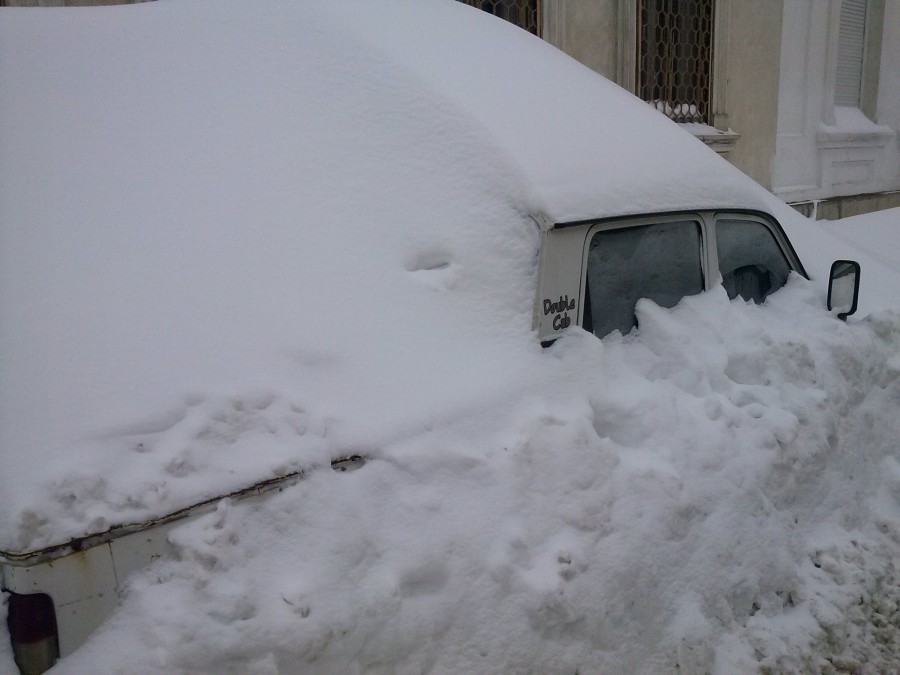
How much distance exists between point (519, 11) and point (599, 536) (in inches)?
261

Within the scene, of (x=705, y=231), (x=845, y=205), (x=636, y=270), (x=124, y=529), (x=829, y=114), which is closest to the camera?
(x=124, y=529)

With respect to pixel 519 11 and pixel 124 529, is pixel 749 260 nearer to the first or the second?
pixel 124 529

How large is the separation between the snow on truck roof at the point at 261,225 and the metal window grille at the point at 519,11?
479cm

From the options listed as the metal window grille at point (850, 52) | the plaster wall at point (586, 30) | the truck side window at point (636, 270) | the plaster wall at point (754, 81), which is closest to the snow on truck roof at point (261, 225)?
the truck side window at point (636, 270)

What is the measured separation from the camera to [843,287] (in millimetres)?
3275

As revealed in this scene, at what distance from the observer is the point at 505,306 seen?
2234 millimetres

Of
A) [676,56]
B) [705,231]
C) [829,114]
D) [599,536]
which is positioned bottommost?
[829,114]

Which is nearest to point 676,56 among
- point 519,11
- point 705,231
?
point 519,11

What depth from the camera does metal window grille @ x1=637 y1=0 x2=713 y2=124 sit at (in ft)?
28.5

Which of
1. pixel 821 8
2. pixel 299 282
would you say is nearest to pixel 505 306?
pixel 299 282

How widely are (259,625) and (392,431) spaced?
0.50 meters

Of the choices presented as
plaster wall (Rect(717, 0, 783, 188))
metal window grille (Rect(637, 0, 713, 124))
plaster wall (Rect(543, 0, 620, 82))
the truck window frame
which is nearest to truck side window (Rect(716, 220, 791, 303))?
the truck window frame

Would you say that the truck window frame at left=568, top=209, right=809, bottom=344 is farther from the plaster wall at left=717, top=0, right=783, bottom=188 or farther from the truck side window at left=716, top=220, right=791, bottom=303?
the plaster wall at left=717, top=0, right=783, bottom=188

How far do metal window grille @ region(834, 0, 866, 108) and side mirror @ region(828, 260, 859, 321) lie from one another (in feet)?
32.7
